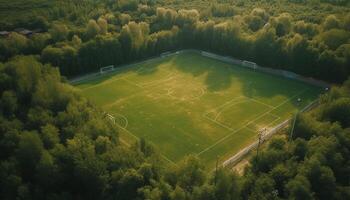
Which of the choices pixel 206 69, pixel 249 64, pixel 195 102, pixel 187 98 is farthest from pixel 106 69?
pixel 249 64

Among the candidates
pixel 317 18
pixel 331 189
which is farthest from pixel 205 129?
pixel 317 18

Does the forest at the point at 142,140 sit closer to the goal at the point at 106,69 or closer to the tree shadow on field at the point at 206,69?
the goal at the point at 106,69

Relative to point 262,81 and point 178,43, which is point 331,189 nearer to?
point 262,81

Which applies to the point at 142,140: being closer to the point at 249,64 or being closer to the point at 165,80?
the point at 165,80

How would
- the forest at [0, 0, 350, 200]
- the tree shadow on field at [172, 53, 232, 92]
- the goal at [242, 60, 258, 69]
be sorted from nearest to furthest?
the forest at [0, 0, 350, 200] → the tree shadow on field at [172, 53, 232, 92] → the goal at [242, 60, 258, 69]

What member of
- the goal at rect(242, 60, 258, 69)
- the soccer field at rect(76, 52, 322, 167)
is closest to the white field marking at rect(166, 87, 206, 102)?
the soccer field at rect(76, 52, 322, 167)

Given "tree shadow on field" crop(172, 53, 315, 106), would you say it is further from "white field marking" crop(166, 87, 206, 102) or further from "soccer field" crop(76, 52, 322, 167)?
"white field marking" crop(166, 87, 206, 102)

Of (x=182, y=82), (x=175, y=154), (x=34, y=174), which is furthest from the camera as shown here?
(x=182, y=82)
